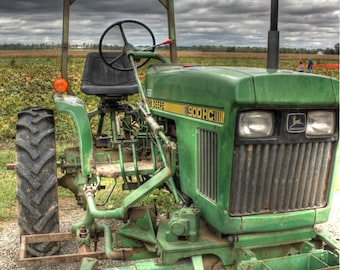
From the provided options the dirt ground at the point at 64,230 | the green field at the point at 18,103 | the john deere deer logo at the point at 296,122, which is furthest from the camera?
the green field at the point at 18,103

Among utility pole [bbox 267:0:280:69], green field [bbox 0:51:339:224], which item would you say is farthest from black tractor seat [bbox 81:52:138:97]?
utility pole [bbox 267:0:280:69]

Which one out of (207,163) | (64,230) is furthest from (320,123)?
(64,230)

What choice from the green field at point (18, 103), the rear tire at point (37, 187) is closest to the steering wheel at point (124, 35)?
the green field at point (18, 103)

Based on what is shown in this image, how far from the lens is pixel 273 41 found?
679cm

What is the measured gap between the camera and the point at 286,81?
8.24 ft

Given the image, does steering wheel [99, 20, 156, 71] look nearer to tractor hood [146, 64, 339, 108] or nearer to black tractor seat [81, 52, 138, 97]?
black tractor seat [81, 52, 138, 97]

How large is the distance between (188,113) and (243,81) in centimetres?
64

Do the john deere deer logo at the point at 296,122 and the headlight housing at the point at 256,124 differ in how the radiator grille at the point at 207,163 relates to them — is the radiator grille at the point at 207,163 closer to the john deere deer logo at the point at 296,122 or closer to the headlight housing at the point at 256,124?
the headlight housing at the point at 256,124

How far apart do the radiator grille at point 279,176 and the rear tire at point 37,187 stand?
5.68 ft

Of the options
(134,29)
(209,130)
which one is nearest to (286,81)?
(209,130)

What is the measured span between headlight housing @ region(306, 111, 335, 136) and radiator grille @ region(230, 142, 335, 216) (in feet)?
0.23

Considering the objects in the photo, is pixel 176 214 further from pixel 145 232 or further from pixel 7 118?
pixel 7 118

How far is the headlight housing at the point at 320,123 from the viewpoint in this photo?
104 inches

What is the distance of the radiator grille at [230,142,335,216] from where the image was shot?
8.54 ft
